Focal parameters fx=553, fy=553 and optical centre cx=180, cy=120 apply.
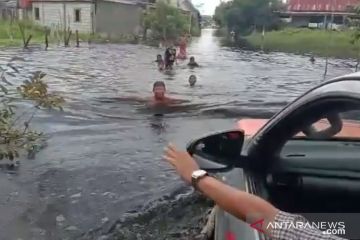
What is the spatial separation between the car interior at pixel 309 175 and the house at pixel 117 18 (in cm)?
3253

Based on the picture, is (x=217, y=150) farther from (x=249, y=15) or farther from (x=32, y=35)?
(x=249, y=15)

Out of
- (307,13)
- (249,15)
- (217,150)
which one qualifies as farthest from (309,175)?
(249,15)

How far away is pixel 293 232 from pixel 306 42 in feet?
146

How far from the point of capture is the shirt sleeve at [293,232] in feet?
4.59

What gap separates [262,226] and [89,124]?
832 centimetres

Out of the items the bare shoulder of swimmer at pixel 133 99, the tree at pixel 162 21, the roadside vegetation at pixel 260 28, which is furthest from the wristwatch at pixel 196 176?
the roadside vegetation at pixel 260 28

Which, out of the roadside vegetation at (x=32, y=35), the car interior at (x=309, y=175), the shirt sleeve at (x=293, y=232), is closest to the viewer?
the shirt sleeve at (x=293, y=232)

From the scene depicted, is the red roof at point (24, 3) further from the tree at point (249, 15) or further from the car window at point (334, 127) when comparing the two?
the car window at point (334, 127)

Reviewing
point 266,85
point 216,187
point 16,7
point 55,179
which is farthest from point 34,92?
point 16,7

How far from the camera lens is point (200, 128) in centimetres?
965

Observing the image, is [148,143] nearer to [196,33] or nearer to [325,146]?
[325,146]

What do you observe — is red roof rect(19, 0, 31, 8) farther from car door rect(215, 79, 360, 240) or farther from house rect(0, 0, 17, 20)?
car door rect(215, 79, 360, 240)

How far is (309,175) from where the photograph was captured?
A: 2426 millimetres

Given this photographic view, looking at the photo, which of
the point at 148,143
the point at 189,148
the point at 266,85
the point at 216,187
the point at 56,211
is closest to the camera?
the point at 216,187
